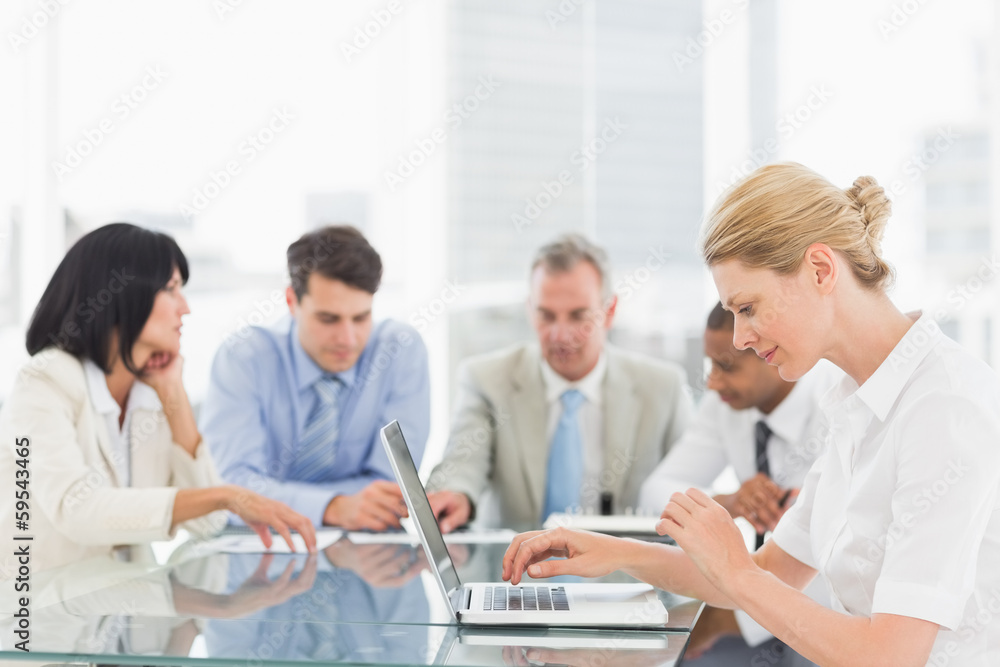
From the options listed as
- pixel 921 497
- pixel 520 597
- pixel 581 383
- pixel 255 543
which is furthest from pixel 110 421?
pixel 921 497

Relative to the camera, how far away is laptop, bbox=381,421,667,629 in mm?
1405

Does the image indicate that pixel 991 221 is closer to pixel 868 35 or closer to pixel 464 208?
pixel 868 35

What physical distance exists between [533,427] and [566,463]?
16cm

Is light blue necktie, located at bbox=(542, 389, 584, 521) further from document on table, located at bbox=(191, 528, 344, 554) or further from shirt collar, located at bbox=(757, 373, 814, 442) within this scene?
document on table, located at bbox=(191, 528, 344, 554)

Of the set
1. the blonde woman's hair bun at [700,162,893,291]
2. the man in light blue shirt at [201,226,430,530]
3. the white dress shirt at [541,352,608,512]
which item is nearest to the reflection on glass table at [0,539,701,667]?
the blonde woman's hair bun at [700,162,893,291]

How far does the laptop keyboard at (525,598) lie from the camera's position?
146 cm

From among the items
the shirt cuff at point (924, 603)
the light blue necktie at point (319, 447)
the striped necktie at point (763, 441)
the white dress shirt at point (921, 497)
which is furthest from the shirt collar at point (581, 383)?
the shirt cuff at point (924, 603)

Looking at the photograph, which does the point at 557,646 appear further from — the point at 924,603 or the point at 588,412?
the point at 588,412

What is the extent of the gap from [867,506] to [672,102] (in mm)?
3526

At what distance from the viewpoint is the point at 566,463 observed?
9.59 feet

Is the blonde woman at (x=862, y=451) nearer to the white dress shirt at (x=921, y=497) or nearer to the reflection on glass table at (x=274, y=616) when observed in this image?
the white dress shirt at (x=921, y=497)

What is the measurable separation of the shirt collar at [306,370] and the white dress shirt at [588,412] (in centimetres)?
67

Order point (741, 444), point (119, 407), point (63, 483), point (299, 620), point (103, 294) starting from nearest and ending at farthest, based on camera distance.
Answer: point (299, 620) → point (63, 483) → point (103, 294) → point (119, 407) → point (741, 444)

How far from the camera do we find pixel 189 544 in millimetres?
2174
